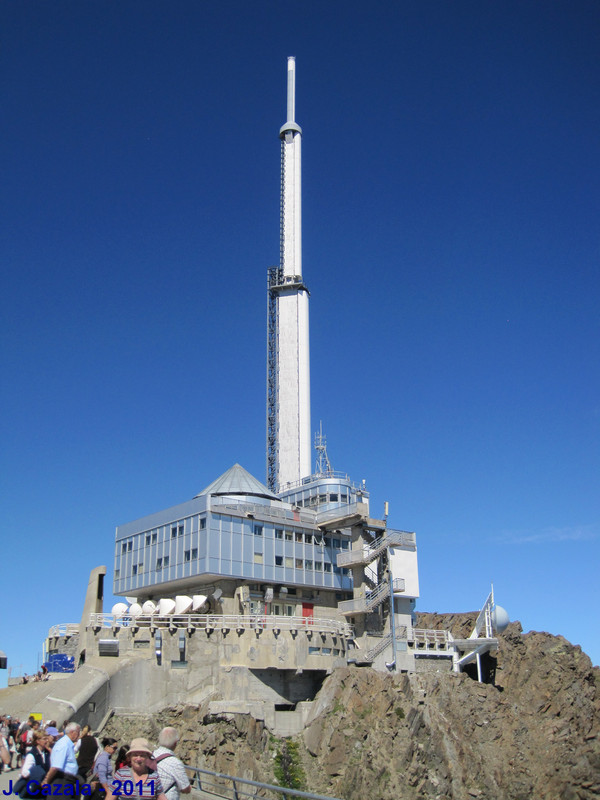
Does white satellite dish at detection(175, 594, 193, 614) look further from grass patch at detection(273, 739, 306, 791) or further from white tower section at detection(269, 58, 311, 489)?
white tower section at detection(269, 58, 311, 489)

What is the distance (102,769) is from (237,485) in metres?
48.9

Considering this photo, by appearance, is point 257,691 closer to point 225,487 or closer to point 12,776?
point 225,487

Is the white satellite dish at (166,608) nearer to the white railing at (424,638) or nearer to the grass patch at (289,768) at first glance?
the grass patch at (289,768)

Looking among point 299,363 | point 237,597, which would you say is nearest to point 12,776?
point 237,597

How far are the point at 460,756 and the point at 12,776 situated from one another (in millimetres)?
35940

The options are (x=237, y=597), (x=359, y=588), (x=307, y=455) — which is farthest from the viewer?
(x=307, y=455)

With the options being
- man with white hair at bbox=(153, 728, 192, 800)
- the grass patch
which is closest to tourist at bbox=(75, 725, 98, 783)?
man with white hair at bbox=(153, 728, 192, 800)

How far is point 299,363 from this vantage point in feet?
295

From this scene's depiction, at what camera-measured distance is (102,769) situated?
16078 millimetres

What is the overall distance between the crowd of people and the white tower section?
6564cm

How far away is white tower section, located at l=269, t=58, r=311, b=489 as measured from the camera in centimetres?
8575

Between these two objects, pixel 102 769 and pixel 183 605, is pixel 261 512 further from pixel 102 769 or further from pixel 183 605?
pixel 102 769

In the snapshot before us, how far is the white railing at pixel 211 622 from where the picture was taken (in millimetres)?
48938

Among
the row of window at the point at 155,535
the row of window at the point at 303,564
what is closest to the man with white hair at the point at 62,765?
the row of window at the point at 155,535
